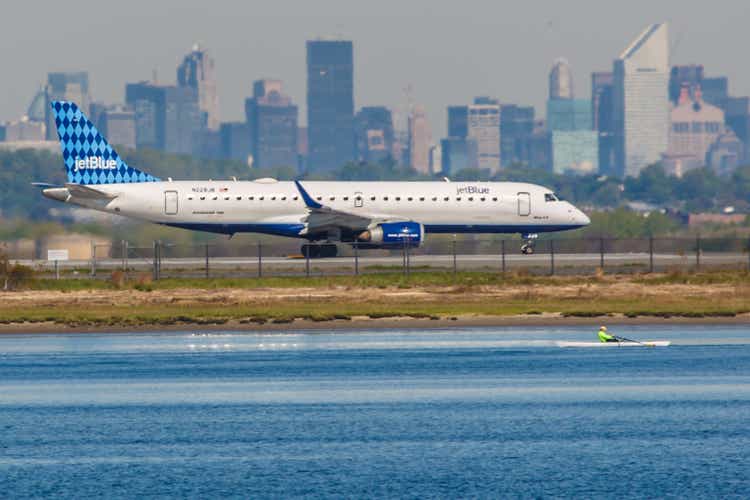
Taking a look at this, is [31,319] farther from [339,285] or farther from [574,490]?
[574,490]

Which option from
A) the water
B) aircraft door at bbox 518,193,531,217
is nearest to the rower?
the water

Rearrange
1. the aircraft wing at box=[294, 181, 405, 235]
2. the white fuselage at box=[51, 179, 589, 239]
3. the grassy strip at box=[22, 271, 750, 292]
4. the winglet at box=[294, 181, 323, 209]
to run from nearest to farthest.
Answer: the grassy strip at box=[22, 271, 750, 292]
the winglet at box=[294, 181, 323, 209]
the aircraft wing at box=[294, 181, 405, 235]
the white fuselage at box=[51, 179, 589, 239]

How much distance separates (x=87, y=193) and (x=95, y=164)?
11.6 ft

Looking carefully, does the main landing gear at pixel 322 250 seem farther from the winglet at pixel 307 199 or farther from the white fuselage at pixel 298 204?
the winglet at pixel 307 199

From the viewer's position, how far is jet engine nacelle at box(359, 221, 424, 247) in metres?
89.9

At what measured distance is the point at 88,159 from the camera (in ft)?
315

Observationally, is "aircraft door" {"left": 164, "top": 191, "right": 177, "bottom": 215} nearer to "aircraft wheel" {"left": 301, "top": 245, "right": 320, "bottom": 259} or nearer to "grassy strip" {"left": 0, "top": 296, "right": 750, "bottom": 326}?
"aircraft wheel" {"left": 301, "top": 245, "right": 320, "bottom": 259}

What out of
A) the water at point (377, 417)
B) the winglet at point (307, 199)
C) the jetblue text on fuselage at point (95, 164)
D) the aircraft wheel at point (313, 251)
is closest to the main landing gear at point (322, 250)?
the aircraft wheel at point (313, 251)

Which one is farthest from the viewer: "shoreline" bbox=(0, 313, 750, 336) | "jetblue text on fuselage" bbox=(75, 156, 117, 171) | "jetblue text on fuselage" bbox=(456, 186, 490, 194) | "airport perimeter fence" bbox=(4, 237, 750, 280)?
"jetblue text on fuselage" bbox=(75, 156, 117, 171)

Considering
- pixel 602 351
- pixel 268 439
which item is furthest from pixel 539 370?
pixel 268 439

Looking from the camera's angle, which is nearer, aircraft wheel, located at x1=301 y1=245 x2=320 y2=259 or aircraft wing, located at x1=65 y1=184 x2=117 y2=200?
A: aircraft wing, located at x1=65 y1=184 x2=117 y2=200

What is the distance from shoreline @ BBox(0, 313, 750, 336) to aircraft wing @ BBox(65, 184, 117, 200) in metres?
26.7

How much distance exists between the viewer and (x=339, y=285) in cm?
7719

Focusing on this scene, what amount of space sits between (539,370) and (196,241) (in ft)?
166
